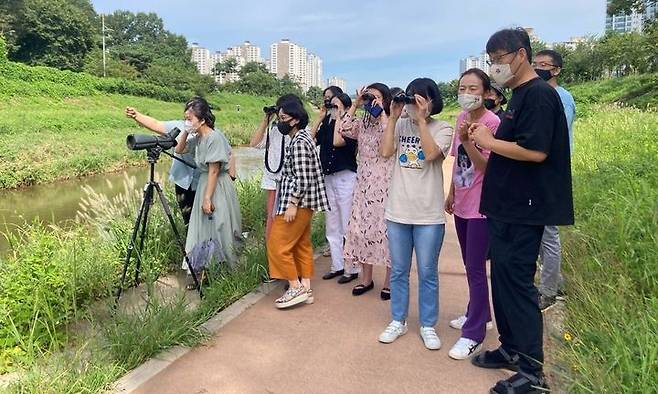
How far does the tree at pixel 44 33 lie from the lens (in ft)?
127

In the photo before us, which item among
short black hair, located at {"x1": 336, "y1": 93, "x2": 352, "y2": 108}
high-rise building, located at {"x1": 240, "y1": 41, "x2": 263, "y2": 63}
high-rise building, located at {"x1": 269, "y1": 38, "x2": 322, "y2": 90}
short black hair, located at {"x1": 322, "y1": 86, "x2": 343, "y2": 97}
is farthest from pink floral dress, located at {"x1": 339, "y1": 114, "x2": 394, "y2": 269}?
high-rise building, located at {"x1": 240, "y1": 41, "x2": 263, "y2": 63}

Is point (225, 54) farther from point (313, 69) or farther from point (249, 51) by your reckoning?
point (313, 69)

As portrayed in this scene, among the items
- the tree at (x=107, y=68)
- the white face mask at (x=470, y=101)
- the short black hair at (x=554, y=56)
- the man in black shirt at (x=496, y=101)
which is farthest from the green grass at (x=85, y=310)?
the tree at (x=107, y=68)

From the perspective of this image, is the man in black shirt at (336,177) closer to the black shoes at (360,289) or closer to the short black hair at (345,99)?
the short black hair at (345,99)

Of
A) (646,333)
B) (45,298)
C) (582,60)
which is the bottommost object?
(45,298)

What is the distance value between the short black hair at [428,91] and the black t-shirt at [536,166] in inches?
23.3

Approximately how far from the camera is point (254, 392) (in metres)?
2.64

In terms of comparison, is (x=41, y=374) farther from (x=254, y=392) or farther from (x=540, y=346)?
(x=540, y=346)

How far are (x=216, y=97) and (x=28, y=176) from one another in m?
34.3

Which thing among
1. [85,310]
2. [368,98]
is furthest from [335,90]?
[85,310]

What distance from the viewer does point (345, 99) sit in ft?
13.3

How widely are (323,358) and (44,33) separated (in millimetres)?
44249

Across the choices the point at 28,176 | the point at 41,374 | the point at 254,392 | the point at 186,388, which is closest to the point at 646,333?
the point at 254,392

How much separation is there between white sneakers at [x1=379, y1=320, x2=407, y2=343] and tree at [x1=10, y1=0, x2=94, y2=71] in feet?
143
